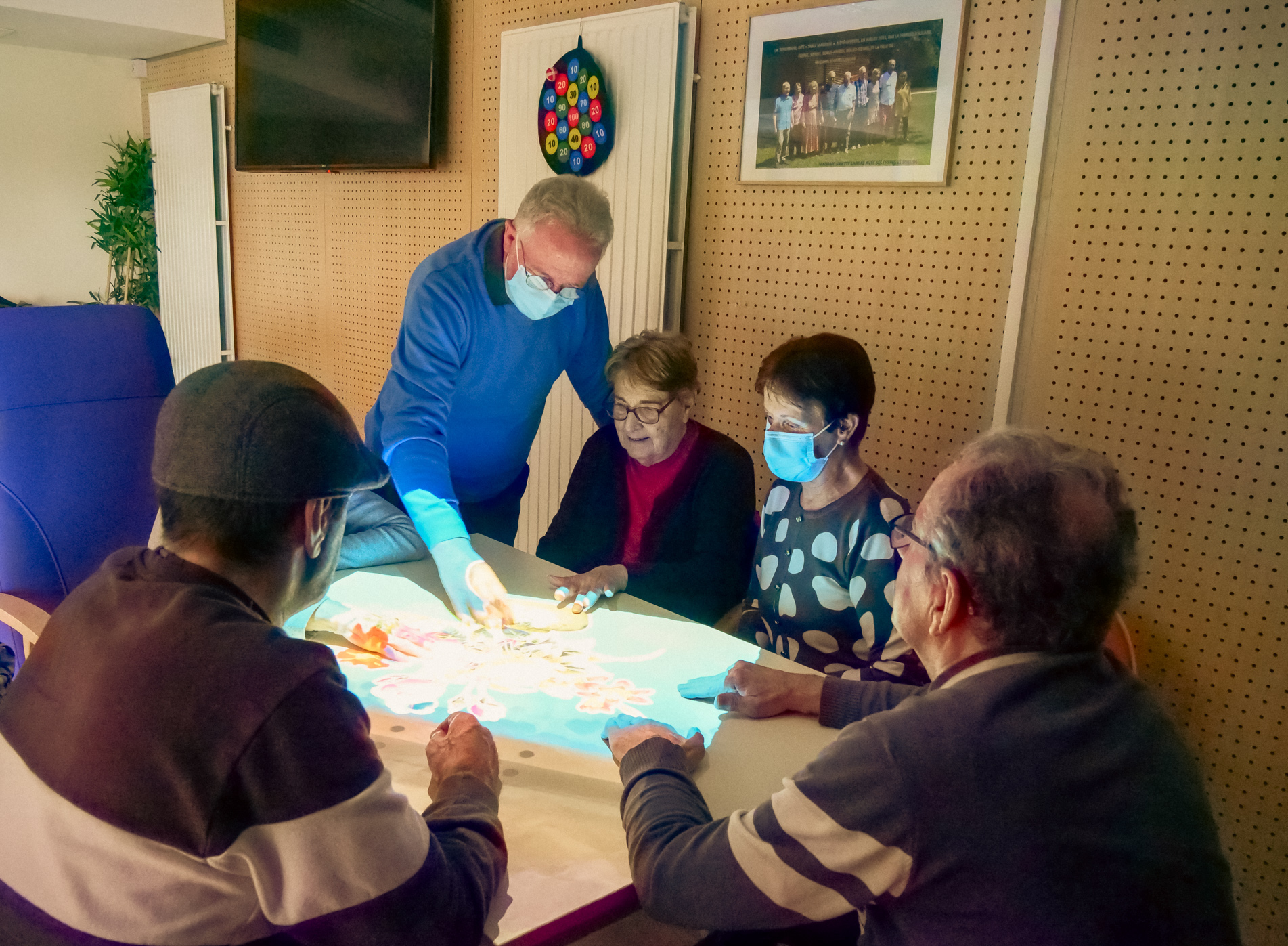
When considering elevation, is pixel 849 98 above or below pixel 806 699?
above

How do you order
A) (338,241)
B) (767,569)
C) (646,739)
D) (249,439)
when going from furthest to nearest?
(338,241), (767,569), (646,739), (249,439)

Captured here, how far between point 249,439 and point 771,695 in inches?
32.7

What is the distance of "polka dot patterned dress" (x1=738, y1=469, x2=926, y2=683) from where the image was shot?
169 cm

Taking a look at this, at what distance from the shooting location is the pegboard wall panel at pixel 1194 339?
5.64 ft

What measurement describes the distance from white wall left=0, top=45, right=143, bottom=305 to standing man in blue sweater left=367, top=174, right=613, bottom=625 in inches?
157

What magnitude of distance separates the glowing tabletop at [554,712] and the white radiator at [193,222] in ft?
11.9

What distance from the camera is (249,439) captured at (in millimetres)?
838

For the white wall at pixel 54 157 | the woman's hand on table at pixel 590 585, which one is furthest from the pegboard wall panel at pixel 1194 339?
the white wall at pixel 54 157

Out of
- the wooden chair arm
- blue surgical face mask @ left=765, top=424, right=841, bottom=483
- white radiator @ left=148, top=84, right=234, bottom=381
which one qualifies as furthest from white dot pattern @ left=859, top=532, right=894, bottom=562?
white radiator @ left=148, top=84, right=234, bottom=381

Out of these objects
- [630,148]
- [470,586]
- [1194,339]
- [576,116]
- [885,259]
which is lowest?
[470,586]

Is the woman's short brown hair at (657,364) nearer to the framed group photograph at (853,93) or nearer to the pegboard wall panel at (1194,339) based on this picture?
the framed group photograph at (853,93)

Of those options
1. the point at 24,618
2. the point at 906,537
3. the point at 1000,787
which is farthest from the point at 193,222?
the point at 1000,787

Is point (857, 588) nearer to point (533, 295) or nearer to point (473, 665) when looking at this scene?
point (473, 665)

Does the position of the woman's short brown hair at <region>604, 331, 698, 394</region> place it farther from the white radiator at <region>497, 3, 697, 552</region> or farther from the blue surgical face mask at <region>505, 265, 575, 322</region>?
the white radiator at <region>497, 3, 697, 552</region>
